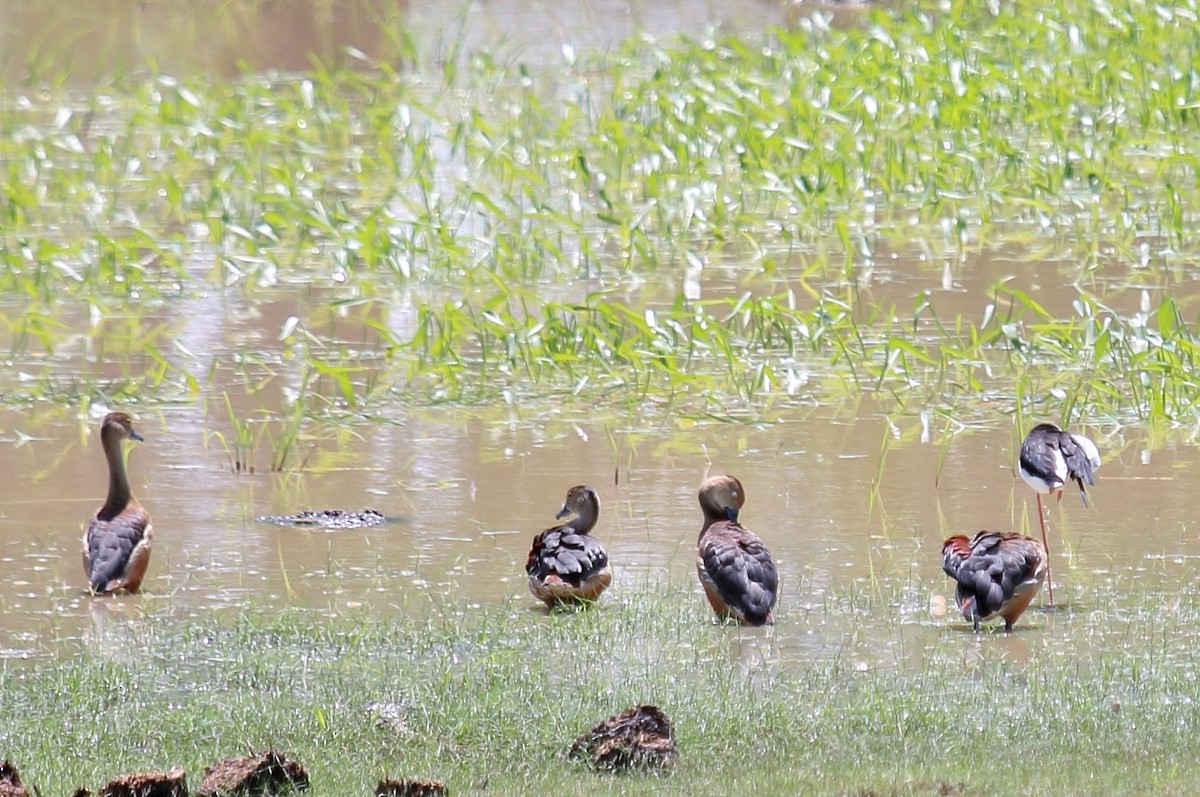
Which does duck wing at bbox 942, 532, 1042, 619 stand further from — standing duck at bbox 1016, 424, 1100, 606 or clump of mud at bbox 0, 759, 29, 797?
clump of mud at bbox 0, 759, 29, 797

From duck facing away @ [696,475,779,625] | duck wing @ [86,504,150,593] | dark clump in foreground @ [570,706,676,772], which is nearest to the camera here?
dark clump in foreground @ [570,706,676,772]

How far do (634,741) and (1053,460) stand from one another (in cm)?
263

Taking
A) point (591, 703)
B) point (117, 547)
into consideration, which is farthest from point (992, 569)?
point (117, 547)

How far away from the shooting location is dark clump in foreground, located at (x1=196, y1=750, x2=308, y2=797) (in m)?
5.48

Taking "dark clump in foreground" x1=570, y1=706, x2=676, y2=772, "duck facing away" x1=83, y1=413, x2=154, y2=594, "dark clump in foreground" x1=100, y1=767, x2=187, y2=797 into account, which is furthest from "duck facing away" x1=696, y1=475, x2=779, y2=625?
"dark clump in foreground" x1=100, y1=767, x2=187, y2=797

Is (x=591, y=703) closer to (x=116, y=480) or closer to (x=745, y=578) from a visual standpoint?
(x=745, y=578)

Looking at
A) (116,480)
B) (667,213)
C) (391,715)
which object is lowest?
(391,715)

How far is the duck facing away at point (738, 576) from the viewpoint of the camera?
7.30 meters

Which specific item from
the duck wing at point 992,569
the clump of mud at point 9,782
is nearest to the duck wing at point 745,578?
the duck wing at point 992,569

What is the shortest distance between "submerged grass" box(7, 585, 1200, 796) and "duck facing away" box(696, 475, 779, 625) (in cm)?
8

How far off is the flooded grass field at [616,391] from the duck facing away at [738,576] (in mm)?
95

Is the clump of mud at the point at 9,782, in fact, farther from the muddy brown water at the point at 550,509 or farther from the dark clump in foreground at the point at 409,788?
the muddy brown water at the point at 550,509

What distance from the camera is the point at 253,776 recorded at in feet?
18.0

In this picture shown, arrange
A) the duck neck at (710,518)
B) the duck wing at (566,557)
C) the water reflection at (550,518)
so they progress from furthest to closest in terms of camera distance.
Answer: the duck neck at (710,518), the water reflection at (550,518), the duck wing at (566,557)
